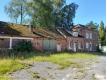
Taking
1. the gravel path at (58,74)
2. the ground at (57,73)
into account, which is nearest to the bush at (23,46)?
the ground at (57,73)

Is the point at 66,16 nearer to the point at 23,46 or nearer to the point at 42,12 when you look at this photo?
the point at 42,12

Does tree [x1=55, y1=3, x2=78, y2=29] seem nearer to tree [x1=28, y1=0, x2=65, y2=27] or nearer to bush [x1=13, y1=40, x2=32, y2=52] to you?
tree [x1=28, y1=0, x2=65, y2=27]

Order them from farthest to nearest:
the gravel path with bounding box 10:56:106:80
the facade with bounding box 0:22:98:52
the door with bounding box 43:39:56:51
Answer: the door with bounding box 43:39:56:51 → the facade with bounding box 0:22:98:52 → the gravel path with bounding box 10:56:106:80

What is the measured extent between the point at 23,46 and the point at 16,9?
23.5 metres

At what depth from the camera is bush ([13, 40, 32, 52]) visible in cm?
3716

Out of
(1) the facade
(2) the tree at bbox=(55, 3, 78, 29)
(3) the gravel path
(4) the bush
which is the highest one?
(2) the tree at bbox=(55, 3, 78, 29)

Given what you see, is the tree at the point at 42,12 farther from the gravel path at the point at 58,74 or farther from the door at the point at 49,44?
the gravel path at the point at 58,74

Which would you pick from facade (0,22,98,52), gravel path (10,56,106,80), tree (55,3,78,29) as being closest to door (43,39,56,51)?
facade (0,22,98,52)

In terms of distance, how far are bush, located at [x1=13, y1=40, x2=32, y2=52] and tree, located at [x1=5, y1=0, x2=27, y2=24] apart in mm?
21142

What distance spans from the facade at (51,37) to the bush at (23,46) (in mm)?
781

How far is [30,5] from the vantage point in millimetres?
56000

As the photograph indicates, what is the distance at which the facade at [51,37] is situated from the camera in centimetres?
3819

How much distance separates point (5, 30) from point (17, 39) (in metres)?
2.26

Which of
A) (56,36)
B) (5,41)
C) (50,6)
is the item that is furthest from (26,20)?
(5,41)
